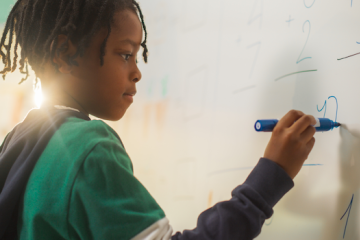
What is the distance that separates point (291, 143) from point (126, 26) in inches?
11.1

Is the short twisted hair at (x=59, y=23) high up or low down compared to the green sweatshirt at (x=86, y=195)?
up

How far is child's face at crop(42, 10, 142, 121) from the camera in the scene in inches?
15.9

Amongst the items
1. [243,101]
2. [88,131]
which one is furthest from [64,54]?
[243,101]

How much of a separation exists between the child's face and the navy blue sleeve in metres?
0.22

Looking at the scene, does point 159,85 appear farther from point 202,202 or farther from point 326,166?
point 326,166

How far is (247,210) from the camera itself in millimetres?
308

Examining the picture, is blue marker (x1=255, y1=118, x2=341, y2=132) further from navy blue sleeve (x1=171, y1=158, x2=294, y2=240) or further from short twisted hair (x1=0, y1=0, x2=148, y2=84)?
short twisted hair (x1=0, y1=0, x2=148, y2=84)

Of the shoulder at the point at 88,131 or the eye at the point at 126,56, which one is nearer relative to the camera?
the shoulder at the point at 88,131

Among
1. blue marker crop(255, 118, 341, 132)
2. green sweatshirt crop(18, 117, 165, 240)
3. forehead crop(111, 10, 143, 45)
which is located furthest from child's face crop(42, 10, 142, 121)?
blue marker crop(255, 118, 341, 132)

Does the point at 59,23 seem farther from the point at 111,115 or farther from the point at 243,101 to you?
the point at 243,101

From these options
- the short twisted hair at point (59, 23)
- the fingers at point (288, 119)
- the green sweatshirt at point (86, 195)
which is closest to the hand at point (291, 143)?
the fingers at point (288, 119)

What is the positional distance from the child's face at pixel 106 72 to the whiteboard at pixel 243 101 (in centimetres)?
20

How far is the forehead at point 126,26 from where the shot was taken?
411 millimetres

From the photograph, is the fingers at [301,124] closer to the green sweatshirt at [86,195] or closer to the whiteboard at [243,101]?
the whiteboard at [243,101]
